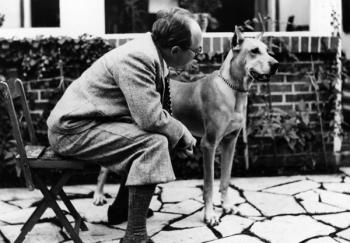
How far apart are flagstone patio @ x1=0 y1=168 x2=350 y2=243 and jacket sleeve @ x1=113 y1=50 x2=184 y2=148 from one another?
2.87 ft

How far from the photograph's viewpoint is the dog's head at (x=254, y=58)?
11.0 feet

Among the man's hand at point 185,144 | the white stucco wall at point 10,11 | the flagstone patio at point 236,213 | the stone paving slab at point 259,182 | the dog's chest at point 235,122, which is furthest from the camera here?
the white stucco wall at point 10,11

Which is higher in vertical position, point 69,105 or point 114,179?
point 69,105

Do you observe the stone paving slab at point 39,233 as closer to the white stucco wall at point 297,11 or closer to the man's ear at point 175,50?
the man's ear at point 175,50

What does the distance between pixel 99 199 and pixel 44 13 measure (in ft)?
7.77

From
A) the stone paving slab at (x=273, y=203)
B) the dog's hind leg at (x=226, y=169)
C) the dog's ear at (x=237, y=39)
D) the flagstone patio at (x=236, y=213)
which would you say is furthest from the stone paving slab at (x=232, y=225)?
the dog's ear at (x=237, y=39)

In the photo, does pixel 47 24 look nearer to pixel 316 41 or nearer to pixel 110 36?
pixel 110 36

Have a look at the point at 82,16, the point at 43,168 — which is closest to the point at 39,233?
the point at 43,168

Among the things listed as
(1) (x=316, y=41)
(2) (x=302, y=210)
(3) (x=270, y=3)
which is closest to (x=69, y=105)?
(2) (x=302, y=210)

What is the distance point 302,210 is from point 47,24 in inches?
130

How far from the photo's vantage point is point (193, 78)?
4578 mm

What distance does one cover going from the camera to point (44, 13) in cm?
527

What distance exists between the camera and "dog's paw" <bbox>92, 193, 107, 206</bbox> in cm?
386

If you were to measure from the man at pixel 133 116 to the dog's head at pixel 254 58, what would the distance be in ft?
2.28
